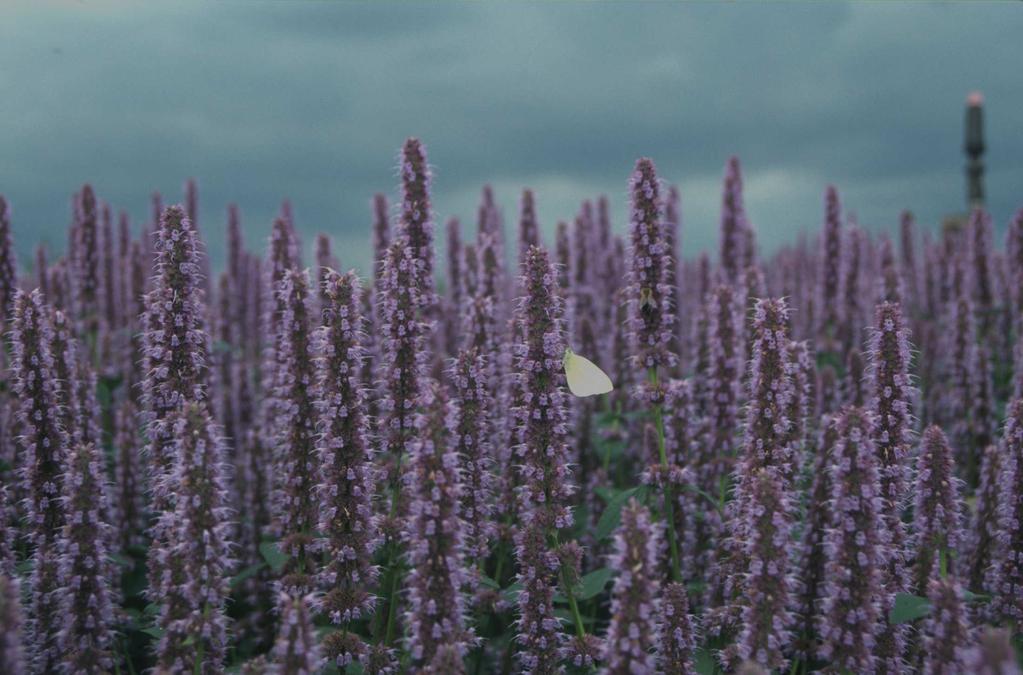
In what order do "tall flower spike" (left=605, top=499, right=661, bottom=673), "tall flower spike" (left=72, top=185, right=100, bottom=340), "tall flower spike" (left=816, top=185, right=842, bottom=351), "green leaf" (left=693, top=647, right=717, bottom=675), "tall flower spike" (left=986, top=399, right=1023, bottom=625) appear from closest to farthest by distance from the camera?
"tall flower spike" (left=605, top=499, right=661, bottom=673) → "green leaf" (left=693, top=647, right=717, bottom=675) → "tall flower spike" (left=986, top=399, right=1023, bottom=625) → "tall flower spike" (left=72, top=185, right=100, bottom=340) → "tall flower spike" (left=816, top=185, right=842, bottom=351)

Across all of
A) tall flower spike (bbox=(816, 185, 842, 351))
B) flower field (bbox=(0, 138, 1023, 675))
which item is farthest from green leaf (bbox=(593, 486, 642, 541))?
tall flower spike (bbox=(816, 185, 842, 351))

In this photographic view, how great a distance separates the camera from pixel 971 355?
40.4 feet

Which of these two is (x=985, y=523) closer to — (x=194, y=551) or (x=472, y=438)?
(x=472, y=438)

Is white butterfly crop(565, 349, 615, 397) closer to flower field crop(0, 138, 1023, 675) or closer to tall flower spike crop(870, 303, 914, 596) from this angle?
flower field crop(0, 138, 1023, 675)

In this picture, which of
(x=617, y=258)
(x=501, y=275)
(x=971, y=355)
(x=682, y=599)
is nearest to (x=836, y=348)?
(x=971, y=355)

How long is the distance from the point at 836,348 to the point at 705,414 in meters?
5.30

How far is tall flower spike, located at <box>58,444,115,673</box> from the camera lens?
541 centimetres

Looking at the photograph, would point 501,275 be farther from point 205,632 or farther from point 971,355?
point 971,355

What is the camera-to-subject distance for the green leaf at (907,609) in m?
5.28

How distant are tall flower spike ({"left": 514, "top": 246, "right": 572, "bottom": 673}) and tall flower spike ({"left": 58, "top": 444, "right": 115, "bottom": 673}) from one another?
262cm

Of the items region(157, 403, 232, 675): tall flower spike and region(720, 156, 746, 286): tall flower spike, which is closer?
region(157, 403, 232, 675): tall flower spike

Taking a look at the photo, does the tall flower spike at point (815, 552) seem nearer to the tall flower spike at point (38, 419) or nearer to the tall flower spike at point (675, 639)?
the tall flower spike at point (675, 639)

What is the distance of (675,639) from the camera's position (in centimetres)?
514

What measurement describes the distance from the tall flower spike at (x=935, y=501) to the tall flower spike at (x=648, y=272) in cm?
213
